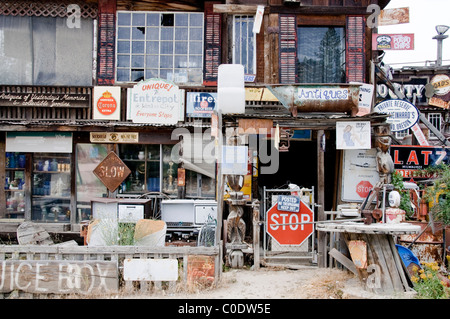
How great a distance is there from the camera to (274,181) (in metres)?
15.8

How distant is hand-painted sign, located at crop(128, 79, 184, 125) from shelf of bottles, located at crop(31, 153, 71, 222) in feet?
8.94

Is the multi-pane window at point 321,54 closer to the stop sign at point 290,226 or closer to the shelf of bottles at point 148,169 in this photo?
the shelf of bottles at point 148,169

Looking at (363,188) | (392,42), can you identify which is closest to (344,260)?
(363,188)

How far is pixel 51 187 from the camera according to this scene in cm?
1366

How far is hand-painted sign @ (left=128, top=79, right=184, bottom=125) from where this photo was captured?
43.2 ft

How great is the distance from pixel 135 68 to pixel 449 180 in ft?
30.9

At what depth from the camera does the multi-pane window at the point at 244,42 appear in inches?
541

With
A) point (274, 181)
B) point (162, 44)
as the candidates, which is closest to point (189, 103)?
point (162, 44)

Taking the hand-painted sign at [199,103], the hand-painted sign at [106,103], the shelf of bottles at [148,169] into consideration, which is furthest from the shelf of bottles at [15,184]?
the hand-painted sign at [199,103]

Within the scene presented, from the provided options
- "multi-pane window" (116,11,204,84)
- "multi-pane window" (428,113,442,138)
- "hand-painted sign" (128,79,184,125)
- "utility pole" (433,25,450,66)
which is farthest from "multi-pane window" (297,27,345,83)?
"utility pole" (433,25,450,66)

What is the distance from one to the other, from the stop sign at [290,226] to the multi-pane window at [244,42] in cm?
560

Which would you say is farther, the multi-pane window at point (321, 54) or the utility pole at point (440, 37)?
the utility pole at point (440, 37)

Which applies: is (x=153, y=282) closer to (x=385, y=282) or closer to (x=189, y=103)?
(x=385, y=282)

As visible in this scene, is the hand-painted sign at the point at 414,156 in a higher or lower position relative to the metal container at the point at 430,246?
higher
